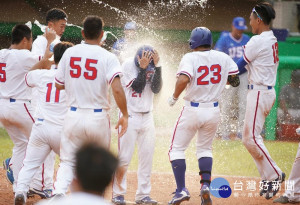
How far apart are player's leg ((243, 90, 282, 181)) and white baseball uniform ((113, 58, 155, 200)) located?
3.84 ft

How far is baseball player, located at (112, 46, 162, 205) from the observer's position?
21.3ft

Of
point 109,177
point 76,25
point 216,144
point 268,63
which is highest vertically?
point 76,25

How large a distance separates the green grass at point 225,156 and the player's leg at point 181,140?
2159mm

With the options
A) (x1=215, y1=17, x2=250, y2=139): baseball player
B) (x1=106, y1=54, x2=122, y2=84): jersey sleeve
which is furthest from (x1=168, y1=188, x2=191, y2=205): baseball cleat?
(x1=215, y1=17, x2=250, y2=139): baseball player

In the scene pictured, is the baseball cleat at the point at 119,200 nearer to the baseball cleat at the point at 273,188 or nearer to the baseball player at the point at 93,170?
the baseball cleat at the point at 273,188

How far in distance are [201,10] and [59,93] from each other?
10354mm

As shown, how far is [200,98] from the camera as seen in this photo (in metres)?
6.41

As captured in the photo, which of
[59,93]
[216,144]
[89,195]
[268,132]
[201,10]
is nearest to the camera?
[89,195]

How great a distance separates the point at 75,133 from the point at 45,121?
23.4 inches

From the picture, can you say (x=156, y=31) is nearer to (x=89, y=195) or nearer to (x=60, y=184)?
(x=60, y=184)

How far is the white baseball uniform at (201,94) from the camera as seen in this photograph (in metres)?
6.38

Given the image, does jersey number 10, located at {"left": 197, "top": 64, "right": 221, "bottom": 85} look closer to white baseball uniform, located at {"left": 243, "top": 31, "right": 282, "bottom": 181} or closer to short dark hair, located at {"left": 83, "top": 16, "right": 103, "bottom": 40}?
white baseball uniform, located at {"left": 243, "top": 31, "right": 282, "bottom": 181}

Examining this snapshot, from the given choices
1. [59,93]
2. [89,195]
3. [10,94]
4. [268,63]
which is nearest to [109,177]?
[89,195]

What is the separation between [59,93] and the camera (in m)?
6.11
